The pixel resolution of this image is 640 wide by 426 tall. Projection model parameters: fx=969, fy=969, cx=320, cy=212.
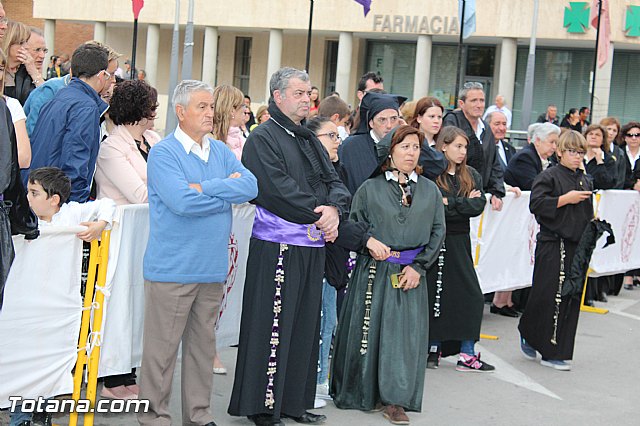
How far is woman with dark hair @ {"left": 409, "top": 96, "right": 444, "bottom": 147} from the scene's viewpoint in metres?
8.04

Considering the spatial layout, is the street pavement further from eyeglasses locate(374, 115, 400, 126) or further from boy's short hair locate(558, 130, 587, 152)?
eyeglasses locate(374, 115, 400, 126)

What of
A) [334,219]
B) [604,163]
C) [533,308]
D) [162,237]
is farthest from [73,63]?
[604,163]

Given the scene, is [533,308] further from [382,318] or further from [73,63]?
[73,63]

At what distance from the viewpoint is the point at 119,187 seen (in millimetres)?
6109

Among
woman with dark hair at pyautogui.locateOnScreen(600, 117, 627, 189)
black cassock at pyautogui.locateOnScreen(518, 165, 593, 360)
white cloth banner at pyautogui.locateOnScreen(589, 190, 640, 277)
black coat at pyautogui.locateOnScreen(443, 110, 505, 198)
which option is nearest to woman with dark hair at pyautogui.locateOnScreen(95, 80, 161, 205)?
black coat at pyautogui.locateOnScreen(443, 110, 505, 198)

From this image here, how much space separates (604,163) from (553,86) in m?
30.0

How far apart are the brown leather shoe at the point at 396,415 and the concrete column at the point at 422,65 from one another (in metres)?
33.4

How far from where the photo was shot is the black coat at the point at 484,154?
8.70 m

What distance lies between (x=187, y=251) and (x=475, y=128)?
4.19 metres

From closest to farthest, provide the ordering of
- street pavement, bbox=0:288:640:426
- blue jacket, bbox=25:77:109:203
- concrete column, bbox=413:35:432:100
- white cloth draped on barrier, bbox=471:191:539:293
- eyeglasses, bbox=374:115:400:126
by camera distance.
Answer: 1. blue jacket, bbox=25:77:109:203
2. street pavement, bbox=0:288:640:426
3. eyeglasses, bbox=374:115:400:126
4. white cloth draped on barrier, bbox=471:191:539:293
5. concrete column, bbox=413:35:432:100

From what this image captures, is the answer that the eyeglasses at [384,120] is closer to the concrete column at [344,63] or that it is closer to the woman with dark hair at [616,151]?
the woman with dark hair at [616,151]

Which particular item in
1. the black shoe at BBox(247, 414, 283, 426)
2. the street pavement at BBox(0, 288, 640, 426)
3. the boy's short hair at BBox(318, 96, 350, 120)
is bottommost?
the street pavement at BBox(0, 288, 640, 426)

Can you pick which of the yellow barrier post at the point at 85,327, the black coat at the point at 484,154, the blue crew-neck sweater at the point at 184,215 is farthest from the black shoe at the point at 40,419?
the black coat at the point at 484,154

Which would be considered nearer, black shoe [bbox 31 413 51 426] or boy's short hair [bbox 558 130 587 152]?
black shoe [bbox 31 413 51 426]
